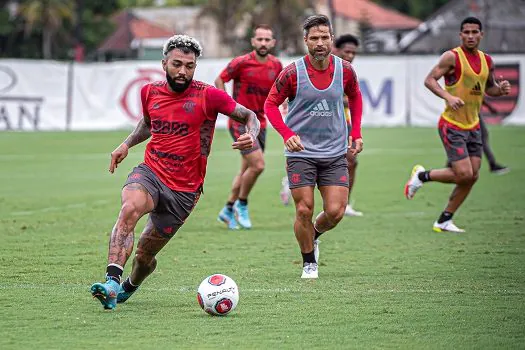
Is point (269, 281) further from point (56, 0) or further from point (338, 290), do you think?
point (56, 0)

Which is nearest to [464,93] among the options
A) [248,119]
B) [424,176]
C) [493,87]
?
[493,87]

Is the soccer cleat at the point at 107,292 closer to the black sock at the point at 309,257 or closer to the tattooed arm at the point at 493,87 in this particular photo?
the black sock at the point at 309,257

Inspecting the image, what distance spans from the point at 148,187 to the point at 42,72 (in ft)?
91.4

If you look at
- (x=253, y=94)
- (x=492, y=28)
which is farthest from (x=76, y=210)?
(x=492, y=28)

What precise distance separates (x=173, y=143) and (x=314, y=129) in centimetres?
187

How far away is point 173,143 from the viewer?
29.3 feet

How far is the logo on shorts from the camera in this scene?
10359 millimetres

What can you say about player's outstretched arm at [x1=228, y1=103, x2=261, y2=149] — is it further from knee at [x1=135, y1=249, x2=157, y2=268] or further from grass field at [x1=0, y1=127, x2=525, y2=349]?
grass field at [x1=0, y1=127, x2=525, y2=349]

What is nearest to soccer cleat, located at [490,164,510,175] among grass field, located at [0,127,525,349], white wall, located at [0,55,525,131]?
grass field, located at [0,127,525,349]

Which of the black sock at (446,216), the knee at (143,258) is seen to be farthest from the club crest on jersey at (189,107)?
the black sock at (446,216)

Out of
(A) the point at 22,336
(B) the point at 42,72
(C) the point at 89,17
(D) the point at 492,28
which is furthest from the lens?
(C) the point at 89,17

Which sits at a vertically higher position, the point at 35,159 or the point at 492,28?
the point at 492,28

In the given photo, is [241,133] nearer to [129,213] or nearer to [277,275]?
[277,275]

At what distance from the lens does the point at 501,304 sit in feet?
29.1
